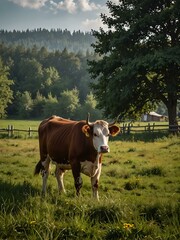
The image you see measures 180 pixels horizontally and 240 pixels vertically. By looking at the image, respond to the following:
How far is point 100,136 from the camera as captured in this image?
7.19 metres

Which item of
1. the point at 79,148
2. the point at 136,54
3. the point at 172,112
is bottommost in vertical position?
the point at 79,148

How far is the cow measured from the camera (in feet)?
23.9

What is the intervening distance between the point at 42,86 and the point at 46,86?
2322 mm

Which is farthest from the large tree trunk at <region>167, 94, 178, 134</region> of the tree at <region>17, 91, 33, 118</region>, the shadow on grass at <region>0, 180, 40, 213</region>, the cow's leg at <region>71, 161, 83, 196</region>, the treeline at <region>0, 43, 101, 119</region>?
the tree at <region>17, 91, 33, 118</region>

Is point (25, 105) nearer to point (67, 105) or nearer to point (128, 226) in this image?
point (67, 105)

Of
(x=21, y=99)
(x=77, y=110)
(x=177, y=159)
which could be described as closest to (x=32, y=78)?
(x=21, y=99)

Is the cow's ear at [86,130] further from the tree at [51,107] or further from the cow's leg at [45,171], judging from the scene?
the tree at [51,107]

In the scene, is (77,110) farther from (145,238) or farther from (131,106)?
(145,238)

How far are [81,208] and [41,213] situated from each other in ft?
2.48

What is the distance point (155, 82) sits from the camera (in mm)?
25531

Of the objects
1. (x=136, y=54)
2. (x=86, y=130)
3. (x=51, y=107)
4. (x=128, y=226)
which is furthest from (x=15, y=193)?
(x=51, y=107)

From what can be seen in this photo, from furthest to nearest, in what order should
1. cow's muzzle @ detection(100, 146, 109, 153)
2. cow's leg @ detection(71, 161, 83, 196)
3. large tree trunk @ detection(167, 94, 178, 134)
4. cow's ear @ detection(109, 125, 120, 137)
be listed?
large tree trunk @ detection(167, 94, 178, 134) < cow's ear @ detection(109, 125, 120, 137) < cow's leg @ detection(71, 161, 83, 196) < cow's muzzle @ detection(100, 146, 109, 153)

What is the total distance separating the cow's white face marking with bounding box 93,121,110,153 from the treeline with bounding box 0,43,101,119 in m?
58.5

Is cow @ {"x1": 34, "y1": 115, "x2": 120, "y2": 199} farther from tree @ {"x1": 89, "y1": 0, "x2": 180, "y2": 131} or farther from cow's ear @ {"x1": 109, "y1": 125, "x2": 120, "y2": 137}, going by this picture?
tree @ {"x1": 89, "y1": 0, "x2": 180, "y2": 131}
